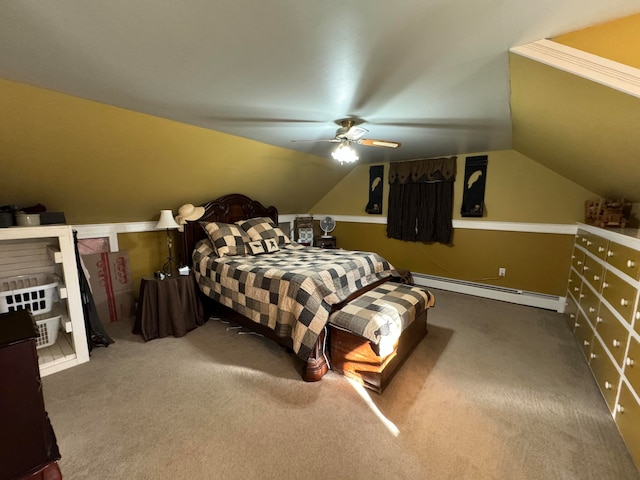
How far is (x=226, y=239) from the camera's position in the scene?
3143 mm

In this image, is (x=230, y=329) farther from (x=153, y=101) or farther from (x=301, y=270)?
(x=153, y=101)

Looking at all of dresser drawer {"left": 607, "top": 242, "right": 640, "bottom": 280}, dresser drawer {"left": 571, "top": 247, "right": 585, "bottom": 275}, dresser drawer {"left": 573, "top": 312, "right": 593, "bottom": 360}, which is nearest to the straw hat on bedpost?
dresser drawer {"left": 607, "top": 242, "right": 640, "bottom": 280}

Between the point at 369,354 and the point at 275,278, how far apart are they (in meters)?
0.96

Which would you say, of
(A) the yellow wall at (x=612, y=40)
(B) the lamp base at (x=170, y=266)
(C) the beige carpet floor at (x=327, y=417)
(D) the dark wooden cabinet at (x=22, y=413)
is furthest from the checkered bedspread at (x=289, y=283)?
(A) the yellow wall at (x=612, y=40)

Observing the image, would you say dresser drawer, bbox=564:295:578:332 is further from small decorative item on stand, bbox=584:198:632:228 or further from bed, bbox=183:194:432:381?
bed, bbox=183:194:432:381

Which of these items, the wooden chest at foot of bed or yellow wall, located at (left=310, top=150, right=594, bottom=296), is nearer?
the wooden chest at foot of bed

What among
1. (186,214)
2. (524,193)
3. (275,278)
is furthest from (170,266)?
(524,193)

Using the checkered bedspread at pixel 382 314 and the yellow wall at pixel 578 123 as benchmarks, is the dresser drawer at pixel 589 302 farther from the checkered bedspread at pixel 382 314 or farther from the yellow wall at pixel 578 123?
the checkered bedspread at pixel 382 314

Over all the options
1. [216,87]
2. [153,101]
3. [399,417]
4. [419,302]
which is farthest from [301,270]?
[153,101]

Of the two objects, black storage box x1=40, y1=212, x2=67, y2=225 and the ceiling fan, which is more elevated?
the ceiling fan

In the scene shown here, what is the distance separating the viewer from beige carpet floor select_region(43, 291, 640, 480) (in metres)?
1.37

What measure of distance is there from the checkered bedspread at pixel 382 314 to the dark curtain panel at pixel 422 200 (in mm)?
1802

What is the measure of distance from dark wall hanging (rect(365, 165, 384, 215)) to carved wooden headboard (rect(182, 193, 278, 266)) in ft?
5.75

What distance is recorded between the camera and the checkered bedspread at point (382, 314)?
1862 millimetres
